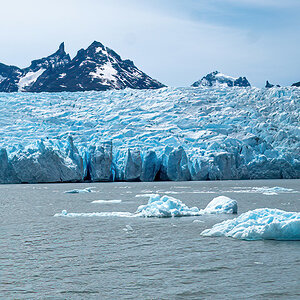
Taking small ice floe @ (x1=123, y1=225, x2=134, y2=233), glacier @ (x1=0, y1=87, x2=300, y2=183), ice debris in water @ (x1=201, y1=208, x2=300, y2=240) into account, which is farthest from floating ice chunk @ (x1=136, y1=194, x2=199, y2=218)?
glacier @ (x1=0, y1=87, x2=300, y2=183)

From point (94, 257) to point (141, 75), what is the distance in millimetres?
112199

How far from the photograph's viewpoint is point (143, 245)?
11.8 metres

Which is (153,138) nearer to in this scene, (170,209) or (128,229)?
(170,209)

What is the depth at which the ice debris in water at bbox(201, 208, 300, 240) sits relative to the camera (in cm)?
1225

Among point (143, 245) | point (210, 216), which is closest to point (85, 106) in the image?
point (210, 216)

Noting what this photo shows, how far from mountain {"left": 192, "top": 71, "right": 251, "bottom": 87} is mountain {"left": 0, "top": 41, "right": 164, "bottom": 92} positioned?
22.8m

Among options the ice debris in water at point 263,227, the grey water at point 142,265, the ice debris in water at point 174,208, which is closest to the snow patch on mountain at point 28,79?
the ice debris in water at point 174,208

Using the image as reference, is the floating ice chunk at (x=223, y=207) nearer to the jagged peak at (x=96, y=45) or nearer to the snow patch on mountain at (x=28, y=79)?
the jagged peak at (x=96, y=45)

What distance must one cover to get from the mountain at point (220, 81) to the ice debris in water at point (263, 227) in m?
131

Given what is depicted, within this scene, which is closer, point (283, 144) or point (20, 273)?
Result: point (20, 273)

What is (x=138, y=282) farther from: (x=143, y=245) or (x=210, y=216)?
(x=210, y=216)

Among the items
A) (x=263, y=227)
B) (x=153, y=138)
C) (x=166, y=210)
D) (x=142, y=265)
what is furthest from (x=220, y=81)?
(x=142, y=265)

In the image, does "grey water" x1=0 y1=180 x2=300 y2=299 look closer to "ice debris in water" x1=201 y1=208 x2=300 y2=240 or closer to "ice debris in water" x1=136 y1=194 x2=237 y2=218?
"ice debris in water" x1=201 y1=208 x2=300 y2=240

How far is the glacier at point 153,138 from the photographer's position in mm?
48125
